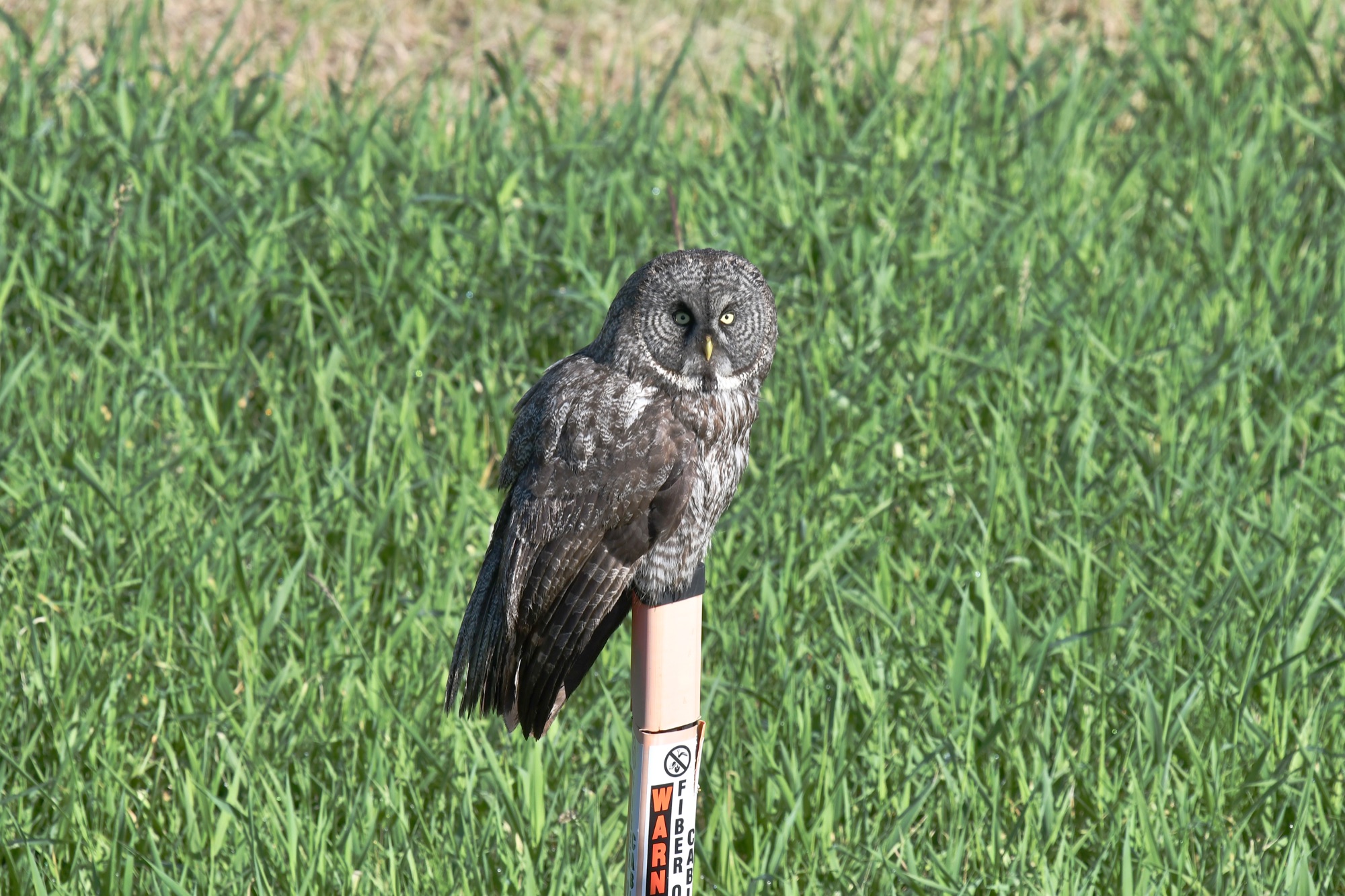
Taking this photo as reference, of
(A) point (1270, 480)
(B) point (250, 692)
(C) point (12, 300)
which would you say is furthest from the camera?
(C) point (12, 300)

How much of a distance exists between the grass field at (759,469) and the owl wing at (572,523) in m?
0.56

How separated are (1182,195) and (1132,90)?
33.3 inches

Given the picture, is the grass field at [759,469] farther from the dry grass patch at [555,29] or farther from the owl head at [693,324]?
the owl head at [693,324]

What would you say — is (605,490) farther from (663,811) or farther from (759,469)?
(759,469)

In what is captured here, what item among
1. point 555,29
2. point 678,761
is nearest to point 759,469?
point 678,761

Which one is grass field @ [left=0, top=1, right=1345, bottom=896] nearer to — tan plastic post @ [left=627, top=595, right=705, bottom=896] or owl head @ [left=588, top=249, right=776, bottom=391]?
tan plastic post @ [left=627, top=595, right=705, bottom=896]

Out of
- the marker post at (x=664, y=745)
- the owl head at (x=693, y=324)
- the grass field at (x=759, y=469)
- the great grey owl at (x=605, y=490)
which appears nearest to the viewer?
the marker post at (x=664, y=745)

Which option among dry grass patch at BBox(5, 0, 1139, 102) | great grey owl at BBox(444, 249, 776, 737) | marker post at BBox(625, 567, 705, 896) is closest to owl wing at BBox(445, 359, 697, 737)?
great grey owl at BBox(444, 249, 776, 737)

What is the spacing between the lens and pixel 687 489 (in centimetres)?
242

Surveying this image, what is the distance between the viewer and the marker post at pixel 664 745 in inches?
85.0

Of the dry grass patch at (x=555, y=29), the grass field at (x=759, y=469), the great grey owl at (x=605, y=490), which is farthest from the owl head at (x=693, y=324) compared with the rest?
the dry grass patch at (x=555, y=29)

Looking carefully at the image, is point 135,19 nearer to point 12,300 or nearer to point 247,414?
point 12,300

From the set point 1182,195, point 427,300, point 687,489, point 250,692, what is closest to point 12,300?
point 427,300

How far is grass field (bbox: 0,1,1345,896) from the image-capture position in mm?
2982
